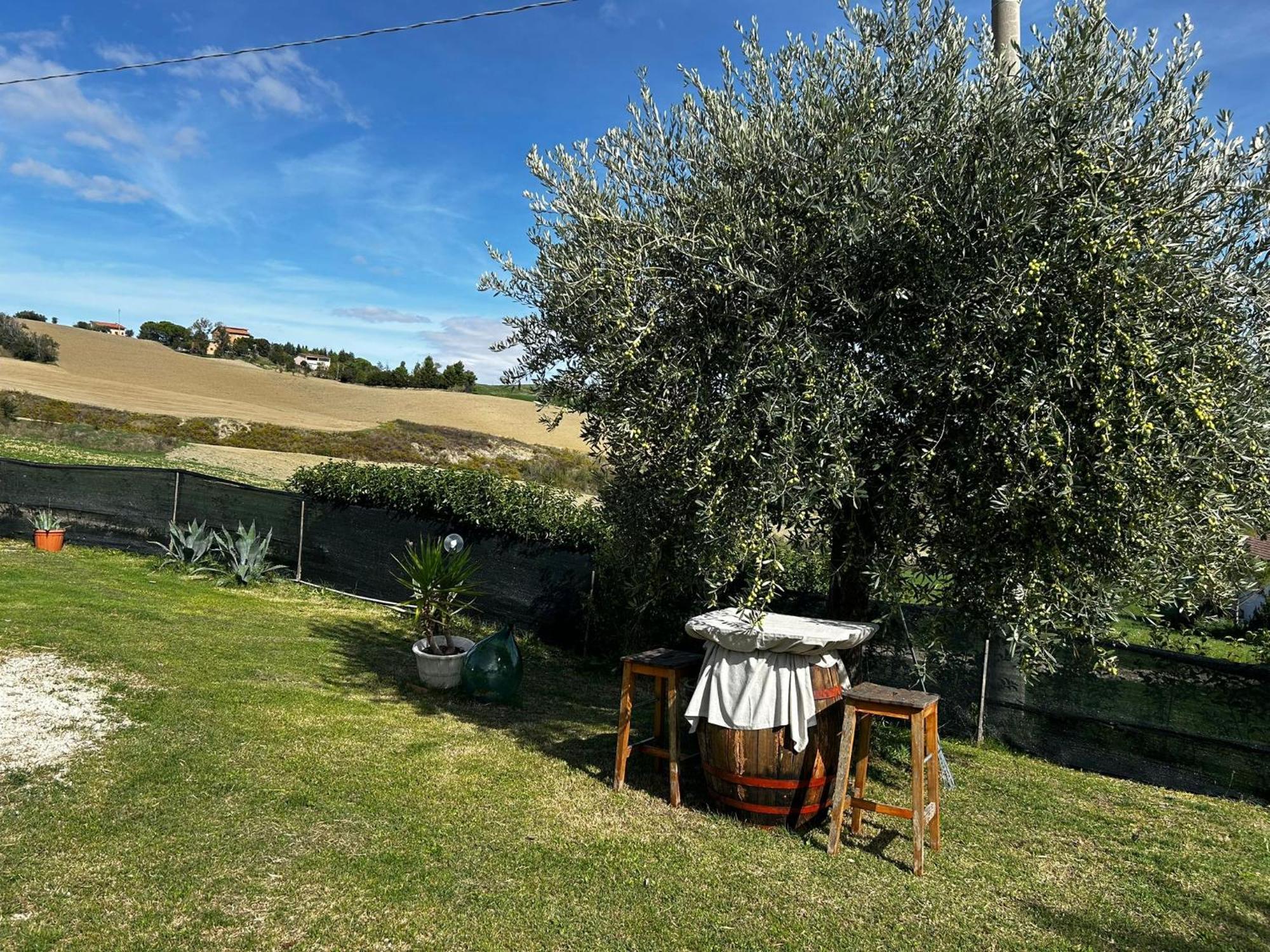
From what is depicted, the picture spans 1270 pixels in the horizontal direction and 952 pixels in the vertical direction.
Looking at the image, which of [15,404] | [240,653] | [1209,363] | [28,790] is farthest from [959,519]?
[15,404]

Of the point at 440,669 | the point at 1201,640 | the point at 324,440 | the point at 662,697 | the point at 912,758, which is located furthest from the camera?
the point at 324,440

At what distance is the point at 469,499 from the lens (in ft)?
37.0

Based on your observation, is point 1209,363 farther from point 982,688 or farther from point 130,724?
point 130,724

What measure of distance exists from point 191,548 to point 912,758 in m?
12.0

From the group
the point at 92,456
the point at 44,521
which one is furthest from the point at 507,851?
the point at 92,456

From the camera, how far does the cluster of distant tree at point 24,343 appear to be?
56.2 metres

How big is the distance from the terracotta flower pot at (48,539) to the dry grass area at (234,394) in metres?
33.4

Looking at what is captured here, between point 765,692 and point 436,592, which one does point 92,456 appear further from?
point 765,692

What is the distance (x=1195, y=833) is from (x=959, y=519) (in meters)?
2.74

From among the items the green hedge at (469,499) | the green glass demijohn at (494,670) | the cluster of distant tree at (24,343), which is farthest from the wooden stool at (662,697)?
the cluster of distant tree at (24,343)

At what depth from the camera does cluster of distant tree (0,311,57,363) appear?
5625 centimetres

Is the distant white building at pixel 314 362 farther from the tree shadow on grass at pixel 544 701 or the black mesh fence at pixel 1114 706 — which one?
the black mesh fence at pixel 1114 706

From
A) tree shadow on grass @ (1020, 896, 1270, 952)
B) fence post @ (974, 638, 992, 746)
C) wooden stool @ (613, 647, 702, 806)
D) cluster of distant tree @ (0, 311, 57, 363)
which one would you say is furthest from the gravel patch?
cluster of distant tree @ (0, 311, 57, 363)

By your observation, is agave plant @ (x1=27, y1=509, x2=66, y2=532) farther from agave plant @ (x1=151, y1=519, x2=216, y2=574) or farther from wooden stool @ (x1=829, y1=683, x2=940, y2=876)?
wooden stool @ (x1=829, y1=683, x2=940, y2=876)
